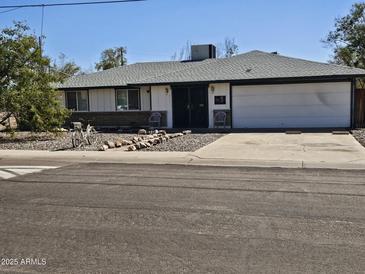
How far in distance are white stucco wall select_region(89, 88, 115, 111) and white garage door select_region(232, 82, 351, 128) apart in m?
7.59

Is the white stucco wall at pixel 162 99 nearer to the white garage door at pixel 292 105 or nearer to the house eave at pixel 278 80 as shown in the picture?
the house eave at pixel 278 80

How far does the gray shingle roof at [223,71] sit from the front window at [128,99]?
0.62 m

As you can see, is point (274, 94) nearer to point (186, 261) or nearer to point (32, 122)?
point (32, 122)

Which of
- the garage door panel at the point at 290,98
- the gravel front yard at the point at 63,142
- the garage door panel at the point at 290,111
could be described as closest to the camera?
the gravel front yard at the point at 63,142

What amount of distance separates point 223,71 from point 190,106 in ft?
8.83

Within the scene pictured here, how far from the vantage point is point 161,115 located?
26391 mm

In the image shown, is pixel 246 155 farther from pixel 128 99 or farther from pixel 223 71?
pixel 128 99

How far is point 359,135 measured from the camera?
2034 centimetres

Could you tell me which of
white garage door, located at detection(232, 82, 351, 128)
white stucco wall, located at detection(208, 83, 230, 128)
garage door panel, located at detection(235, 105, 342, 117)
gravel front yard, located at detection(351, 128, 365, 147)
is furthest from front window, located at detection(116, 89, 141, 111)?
gravel front yard, located at detection(351, 128, 365, 147)

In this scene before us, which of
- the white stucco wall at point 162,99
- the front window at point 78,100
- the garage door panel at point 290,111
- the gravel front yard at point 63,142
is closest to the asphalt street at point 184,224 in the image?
the gravel front yard at point 63,142

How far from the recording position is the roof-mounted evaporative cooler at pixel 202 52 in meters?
32.8

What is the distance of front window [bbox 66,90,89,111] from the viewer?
2908 cm

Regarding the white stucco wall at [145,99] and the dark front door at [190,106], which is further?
the white stucco wall at [145,99]

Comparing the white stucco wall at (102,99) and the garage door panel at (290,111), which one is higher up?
the white stucco wall at (102,99)
